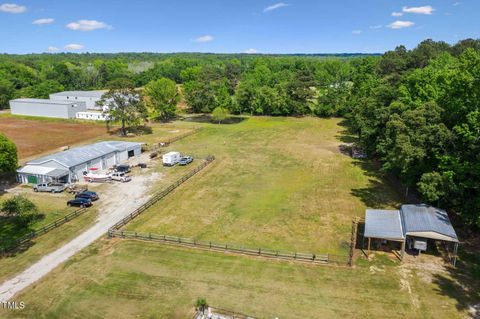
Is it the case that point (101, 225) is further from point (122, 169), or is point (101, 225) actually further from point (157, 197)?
point (122, 169)

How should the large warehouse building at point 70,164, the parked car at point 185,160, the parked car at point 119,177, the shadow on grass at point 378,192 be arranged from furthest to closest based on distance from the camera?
the parked car at point 185,160, the parked car at point 119,177, the large warehouse building at point 70,164, the shadow on grass at point 378,192

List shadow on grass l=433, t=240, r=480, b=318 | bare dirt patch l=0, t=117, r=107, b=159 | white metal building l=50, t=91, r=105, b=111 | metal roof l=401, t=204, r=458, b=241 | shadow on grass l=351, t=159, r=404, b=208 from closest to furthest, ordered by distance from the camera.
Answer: shadow on grass l=433, t=240, r=480, b=318 → metal roof l=401, t=204, r=458, b=241 → shadow on grass l=351, t=159, r=404, b=208 → bare dirt patch l=0, t=117, r=107, b=159 → white metal building l=50, t=91, r=105, b=111

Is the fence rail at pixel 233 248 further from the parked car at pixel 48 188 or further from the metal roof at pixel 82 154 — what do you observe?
the metal roof at pixel 82 154

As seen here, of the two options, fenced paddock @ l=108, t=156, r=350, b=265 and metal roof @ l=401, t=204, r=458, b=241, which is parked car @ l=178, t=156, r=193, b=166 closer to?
fenced paddock @ l=108, t=156, r=350, b=265

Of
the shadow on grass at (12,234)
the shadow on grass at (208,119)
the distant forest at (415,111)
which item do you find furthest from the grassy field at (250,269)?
the shadow on grass at (208,119)

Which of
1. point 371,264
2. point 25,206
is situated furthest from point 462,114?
point 25,206

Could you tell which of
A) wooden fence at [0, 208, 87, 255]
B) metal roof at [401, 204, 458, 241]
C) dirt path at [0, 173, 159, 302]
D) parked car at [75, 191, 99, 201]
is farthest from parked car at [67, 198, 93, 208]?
metal roof at [401, 204, 458, 241]
